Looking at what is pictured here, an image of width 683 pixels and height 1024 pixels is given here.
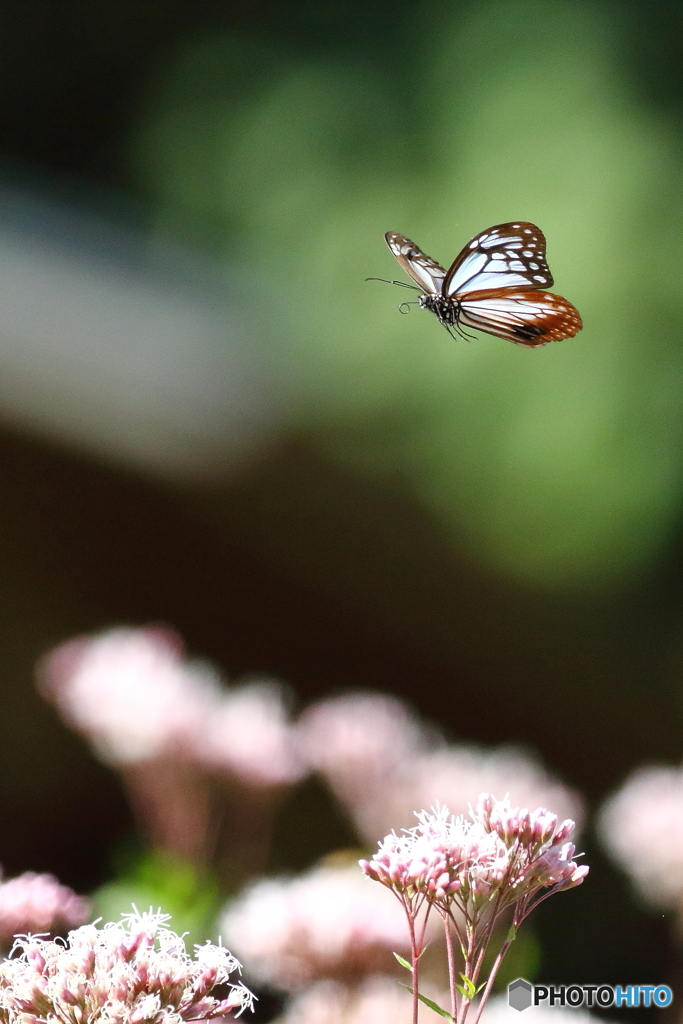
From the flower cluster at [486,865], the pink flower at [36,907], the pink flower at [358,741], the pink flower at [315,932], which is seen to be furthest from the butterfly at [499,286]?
the pink flower at [36,907]

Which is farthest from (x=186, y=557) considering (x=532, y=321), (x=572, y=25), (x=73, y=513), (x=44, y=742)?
(x=572, y=25)

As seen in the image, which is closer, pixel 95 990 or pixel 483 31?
pixel 95 990

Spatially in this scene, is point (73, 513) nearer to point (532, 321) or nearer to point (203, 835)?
point (203, 835)

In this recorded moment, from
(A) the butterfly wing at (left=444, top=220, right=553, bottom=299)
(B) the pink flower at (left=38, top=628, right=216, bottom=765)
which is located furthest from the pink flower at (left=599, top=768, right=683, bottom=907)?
(A) the butterfly wing at (left=444, top=220, right=553, bottom=299)

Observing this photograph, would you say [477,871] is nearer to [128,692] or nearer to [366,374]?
[128,692]

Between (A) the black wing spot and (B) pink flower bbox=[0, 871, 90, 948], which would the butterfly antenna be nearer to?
(A) the black wing spot

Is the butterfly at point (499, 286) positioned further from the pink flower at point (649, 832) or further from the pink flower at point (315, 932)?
the pink flower at point (315, 932)

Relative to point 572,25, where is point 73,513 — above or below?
below
